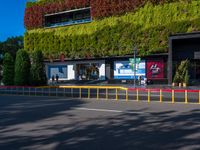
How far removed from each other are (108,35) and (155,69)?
26.8 feet

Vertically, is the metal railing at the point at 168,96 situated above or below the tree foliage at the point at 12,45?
below

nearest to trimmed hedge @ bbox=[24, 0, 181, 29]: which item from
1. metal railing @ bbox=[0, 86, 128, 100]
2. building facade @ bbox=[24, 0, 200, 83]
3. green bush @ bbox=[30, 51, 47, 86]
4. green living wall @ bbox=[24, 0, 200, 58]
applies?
building facade @ bbox=[24, 0, 200, 83]

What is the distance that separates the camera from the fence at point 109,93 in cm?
2169

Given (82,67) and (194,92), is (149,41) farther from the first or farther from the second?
(194,92)

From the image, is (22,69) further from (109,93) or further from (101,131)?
(101,131)

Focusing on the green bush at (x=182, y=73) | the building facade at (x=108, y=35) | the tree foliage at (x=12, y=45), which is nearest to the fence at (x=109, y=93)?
the building facade at (x=108, y=35)

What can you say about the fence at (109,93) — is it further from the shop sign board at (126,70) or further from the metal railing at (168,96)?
the shop sign board at (126,70)

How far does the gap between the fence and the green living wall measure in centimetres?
1652

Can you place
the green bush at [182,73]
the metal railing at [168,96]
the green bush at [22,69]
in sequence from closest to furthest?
the metal railing at [168,96]
the green bush at [22,69]
the green bush at [182,73]

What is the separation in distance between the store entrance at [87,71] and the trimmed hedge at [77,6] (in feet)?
23.3

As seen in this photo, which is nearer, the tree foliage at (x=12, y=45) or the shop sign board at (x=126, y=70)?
the shop sign board at (x=126, y=70)

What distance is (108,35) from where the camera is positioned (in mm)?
46562

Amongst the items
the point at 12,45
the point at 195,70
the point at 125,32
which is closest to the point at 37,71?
the point at 125,32

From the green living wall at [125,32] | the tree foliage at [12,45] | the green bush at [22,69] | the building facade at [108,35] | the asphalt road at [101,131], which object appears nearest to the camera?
the asphalt road at [101,131]
